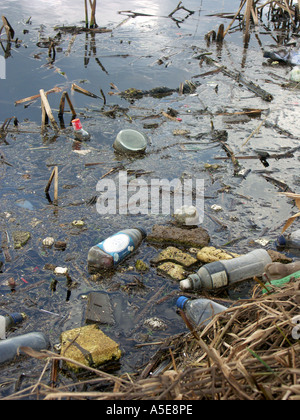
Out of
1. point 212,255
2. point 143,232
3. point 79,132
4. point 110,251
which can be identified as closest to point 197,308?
point 212,255

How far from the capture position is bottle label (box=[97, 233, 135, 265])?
11.1ft

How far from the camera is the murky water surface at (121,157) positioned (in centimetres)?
305

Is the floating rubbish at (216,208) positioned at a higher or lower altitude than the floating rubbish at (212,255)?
lower

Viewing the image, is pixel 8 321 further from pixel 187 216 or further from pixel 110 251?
pixel 187 216

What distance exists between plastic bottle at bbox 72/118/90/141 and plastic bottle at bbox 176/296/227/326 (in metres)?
3.34

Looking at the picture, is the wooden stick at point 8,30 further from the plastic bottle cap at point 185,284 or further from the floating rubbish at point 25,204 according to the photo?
the plastic bottle cap at point 185,284

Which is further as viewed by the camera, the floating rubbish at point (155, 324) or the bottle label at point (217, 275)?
the bottle label at point (217, 275)

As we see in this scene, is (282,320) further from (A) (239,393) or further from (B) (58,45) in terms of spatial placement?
(B) (58,45)

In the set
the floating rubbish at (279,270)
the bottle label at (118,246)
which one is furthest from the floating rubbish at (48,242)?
the floating rubbish at (279,270)

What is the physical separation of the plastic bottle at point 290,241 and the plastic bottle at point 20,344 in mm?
2394

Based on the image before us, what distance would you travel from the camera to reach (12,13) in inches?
432

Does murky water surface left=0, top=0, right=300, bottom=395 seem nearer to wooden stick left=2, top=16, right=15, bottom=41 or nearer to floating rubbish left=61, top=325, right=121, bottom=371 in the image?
floating rubbish left=61, top=325, right=121, bottom=371

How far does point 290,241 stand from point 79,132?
3.33 meters

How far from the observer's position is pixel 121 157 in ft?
17.0
